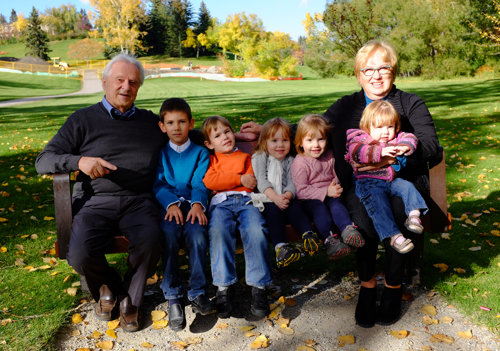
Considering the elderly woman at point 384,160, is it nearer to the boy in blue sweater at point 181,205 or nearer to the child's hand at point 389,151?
the child's hand at point 389,151

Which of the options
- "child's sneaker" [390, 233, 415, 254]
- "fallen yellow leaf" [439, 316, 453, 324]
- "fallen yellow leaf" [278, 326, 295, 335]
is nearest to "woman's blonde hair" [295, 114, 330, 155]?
"child's sneaker" [390, 233, 415, 254]

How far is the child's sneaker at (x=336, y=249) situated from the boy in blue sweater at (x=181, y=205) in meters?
0.87

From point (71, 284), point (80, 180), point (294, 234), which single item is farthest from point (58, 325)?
point (294, 234)

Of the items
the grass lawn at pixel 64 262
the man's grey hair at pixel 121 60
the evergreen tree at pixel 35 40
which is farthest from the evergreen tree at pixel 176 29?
the man's grey hair at pixel 121 60

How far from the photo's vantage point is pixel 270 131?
139 inches

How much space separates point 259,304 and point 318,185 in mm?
1032

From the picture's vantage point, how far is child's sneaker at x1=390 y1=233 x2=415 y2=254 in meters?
2.80

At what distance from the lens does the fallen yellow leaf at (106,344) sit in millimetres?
2787

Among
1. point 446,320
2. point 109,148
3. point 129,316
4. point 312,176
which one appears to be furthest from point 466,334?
point 109,148

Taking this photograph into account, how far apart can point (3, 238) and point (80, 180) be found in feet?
6.34

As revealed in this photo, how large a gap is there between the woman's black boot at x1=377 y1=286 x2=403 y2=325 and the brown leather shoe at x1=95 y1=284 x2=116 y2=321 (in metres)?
1.90

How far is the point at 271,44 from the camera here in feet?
160

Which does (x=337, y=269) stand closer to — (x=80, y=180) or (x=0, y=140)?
(x=80, y=180)

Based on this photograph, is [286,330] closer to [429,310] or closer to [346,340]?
[346,340]
